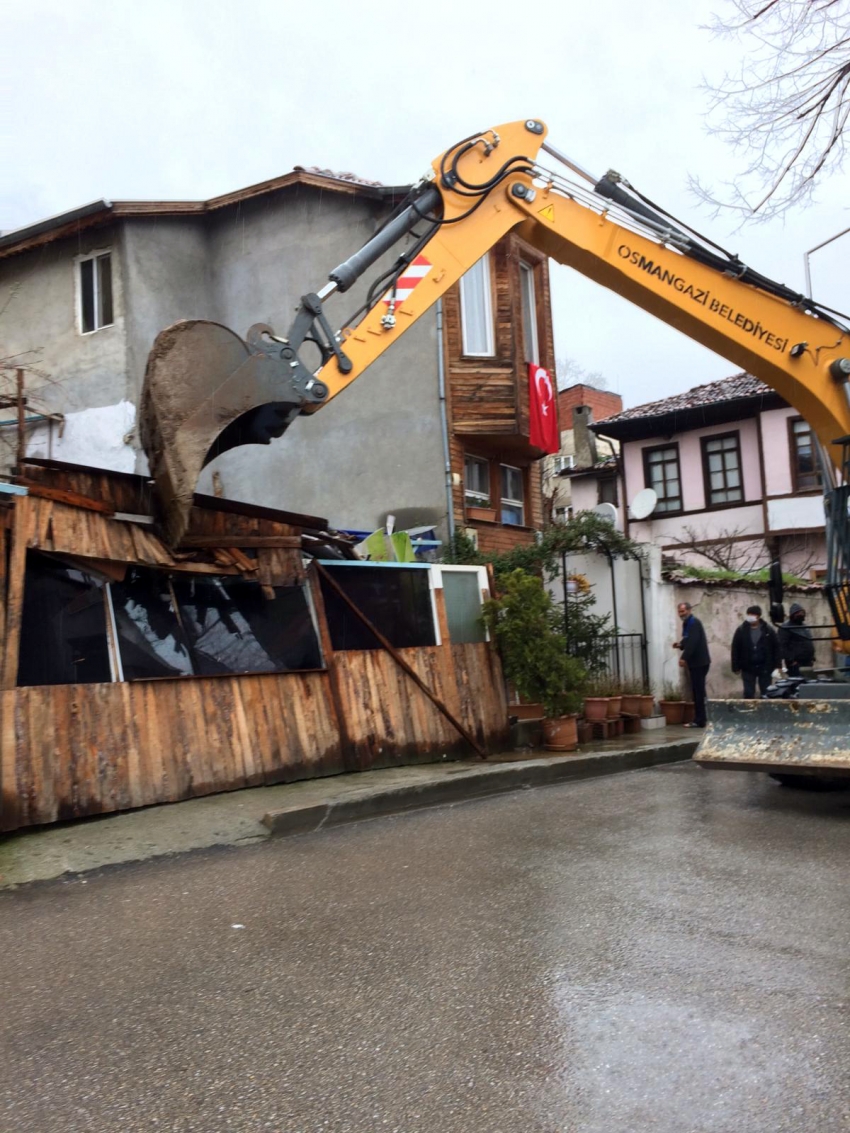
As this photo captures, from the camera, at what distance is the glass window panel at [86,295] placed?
18.2 m

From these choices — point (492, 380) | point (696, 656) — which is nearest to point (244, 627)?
point (696, 656)

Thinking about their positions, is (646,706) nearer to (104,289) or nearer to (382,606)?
(382,606)

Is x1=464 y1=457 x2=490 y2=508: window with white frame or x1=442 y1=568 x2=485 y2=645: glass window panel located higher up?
x1=464 y1=457 x2=490 y2=508: window with white frame

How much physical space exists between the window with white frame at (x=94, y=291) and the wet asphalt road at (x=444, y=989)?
43.5 feet

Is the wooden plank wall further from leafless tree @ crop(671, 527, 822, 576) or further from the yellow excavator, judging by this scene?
leafless tree @ crop(671, 527, 822, 576)

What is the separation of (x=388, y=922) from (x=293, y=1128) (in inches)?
88.0

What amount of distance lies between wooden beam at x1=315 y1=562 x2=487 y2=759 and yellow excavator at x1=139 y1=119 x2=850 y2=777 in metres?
2.12

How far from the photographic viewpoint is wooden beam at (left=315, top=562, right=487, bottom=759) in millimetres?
10727

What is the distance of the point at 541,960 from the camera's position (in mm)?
4641

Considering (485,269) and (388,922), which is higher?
(485,269)

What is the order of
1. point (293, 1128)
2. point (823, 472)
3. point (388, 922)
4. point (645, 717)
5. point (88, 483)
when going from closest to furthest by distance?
point (293, 1128) → point (388, 922) → point (88, 483) → point (823, 472) → point (645, 717)

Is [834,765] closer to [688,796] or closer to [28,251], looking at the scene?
[688,796]

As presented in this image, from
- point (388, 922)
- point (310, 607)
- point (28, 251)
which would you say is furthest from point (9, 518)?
point (28, 251)

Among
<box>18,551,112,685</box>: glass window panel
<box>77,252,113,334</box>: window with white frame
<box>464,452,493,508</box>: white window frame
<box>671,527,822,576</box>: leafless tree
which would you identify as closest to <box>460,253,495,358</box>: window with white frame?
<box>464,452,493,508</box>: white window frame
